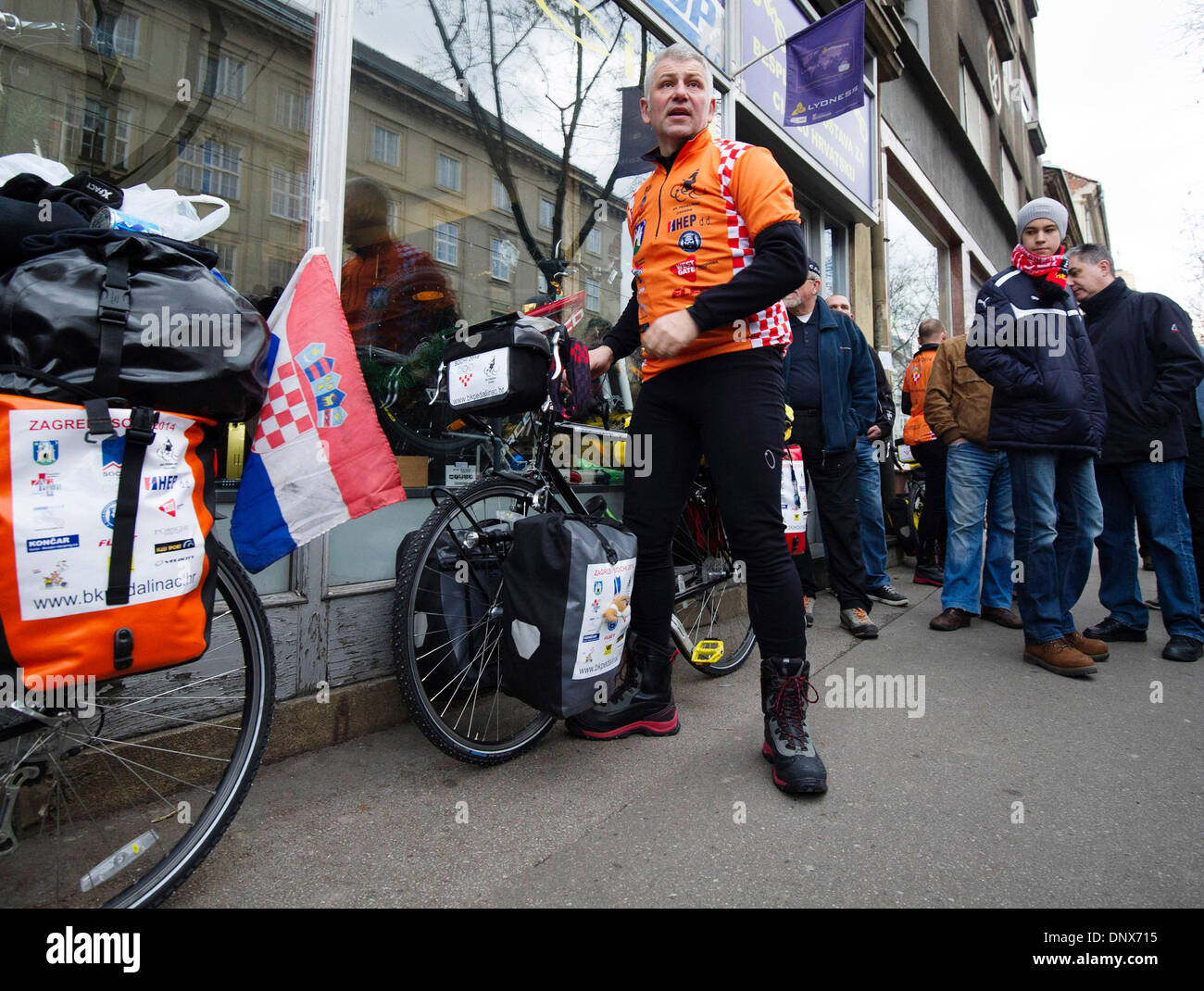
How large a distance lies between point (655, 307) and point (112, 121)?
220 centimetres

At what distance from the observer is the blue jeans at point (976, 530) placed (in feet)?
13.5

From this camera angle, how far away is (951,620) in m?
4.01

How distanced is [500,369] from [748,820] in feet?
4.57

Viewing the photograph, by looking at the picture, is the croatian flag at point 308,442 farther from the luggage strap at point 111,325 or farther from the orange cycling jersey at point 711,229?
the orange cycling jersey at point 711,229

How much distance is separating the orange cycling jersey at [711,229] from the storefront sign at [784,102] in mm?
3821

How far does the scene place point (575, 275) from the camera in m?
4.58

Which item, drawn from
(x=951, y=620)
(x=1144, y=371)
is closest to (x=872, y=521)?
(x=951, y=620)

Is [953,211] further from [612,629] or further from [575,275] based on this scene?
[612,629]

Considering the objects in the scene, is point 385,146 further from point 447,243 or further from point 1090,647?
point 1090,647

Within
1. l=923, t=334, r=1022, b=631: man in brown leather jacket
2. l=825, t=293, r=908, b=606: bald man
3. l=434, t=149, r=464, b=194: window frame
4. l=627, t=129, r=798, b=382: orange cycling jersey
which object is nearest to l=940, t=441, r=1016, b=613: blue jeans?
l=923, t=334, r=1022, b=631: man in brown leather jacket

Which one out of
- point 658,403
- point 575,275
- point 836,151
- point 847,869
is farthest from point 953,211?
point 847,869

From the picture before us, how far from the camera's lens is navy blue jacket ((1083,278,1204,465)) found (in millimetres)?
3572

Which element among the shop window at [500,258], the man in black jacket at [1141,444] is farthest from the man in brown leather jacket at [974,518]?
the shop window at [500,258]

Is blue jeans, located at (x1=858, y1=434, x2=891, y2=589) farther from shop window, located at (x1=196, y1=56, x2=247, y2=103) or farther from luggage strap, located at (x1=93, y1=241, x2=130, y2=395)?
luggage strap, located at (x1=93, y1=241, x2=130, y2=395)
